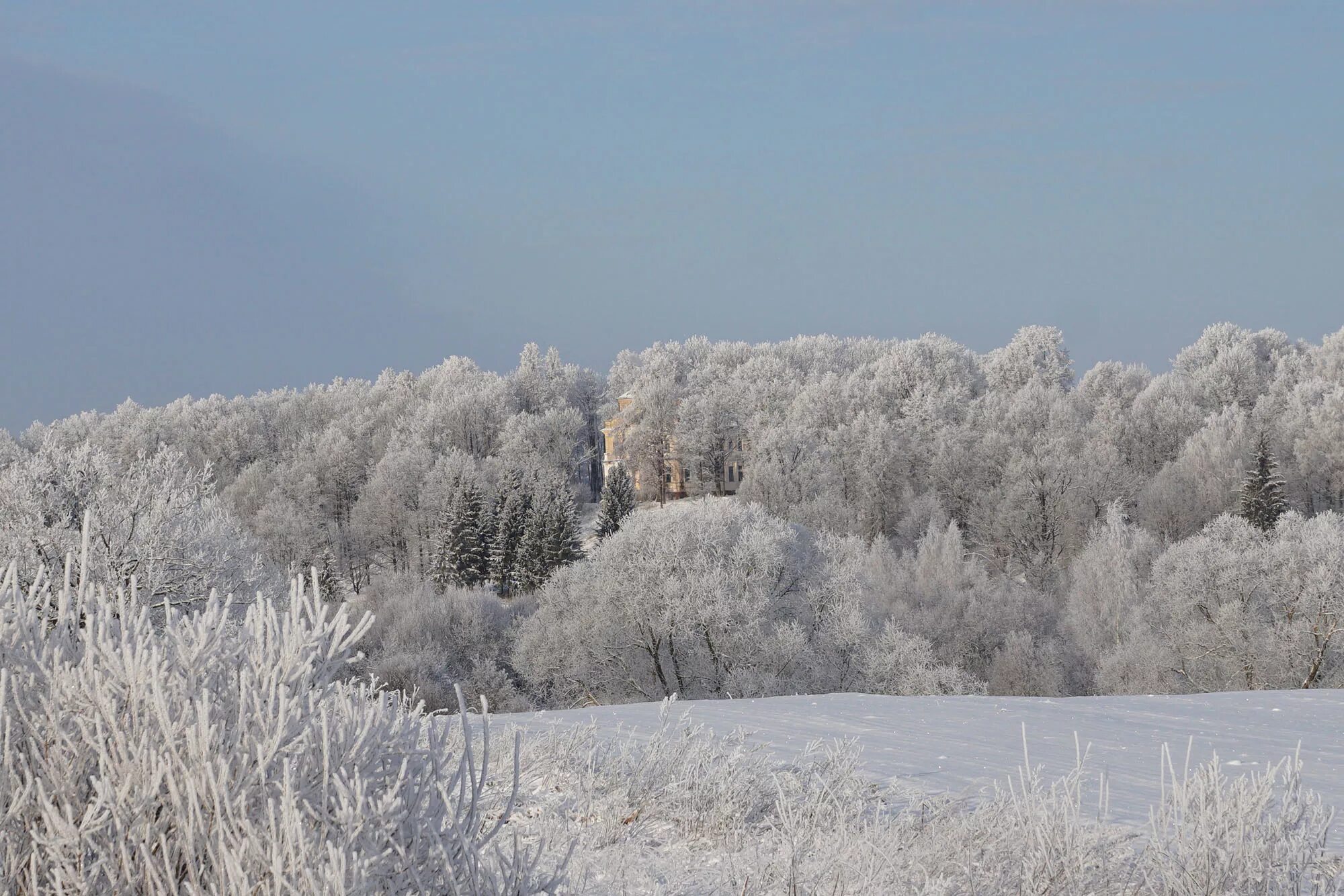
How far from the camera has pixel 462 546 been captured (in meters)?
54.4

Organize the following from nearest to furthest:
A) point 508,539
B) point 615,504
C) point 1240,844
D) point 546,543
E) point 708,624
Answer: point 1240,844
point 708,624
point 546,543
point 615,504
point 508,539

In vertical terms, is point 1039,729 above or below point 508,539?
below

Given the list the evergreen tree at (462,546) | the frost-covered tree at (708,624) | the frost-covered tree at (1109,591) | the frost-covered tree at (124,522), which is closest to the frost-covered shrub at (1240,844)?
the frost-covered tree at (124,522)

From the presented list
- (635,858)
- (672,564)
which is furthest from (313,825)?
(672,564)

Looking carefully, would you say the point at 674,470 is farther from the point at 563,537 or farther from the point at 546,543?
the point at 546,543

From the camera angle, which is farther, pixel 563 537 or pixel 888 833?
pixel 563 537

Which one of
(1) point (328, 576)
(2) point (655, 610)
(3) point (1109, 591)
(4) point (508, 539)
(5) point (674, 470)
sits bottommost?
(3) point (1109, 591)

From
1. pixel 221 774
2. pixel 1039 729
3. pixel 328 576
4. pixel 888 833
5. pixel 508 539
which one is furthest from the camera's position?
pixel 508 539

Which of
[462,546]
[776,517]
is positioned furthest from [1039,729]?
[462,546]

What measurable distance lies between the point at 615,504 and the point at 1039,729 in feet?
147

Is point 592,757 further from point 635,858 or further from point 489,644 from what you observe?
point 489,644

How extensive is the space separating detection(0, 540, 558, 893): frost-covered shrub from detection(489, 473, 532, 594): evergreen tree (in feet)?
169

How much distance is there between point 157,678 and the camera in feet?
9.10

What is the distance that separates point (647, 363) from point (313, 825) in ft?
222
